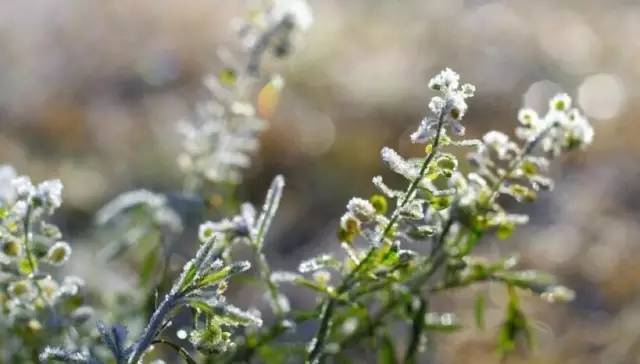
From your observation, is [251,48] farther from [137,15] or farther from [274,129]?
[137,15]

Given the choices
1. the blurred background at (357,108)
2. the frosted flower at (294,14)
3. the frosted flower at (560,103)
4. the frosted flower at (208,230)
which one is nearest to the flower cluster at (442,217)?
the frosted flower at (560,103)

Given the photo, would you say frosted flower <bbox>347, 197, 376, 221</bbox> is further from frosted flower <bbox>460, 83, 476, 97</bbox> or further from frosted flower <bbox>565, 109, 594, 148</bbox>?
frosted flower <bbox>565, 109, 594, 148</bbox>

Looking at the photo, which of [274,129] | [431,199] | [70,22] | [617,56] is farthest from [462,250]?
[70,22]

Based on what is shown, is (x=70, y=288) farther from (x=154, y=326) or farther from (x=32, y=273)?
(x=154, y=326)

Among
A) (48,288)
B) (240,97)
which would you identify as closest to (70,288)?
(48,288)

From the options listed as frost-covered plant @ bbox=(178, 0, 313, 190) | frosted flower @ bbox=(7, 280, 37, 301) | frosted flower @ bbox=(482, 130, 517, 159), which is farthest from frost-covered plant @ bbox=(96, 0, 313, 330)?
frosted flower @ bbox=(482, 130, 517, 159)
